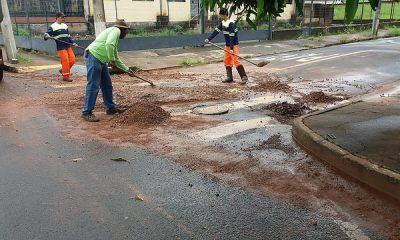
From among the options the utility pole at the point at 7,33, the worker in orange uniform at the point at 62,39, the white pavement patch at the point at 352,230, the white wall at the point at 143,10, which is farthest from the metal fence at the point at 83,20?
the white pavement patch at the point at 352,230

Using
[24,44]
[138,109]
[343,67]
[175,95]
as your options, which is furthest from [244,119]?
[24,44]

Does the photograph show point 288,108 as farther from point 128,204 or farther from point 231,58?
point 128,204

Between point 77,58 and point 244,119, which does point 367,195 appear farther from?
point 77,58

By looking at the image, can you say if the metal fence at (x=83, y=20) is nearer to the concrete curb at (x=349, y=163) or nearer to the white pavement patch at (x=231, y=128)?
the white pavement patch at (x=231, y=128)

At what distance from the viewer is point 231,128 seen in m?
6.43

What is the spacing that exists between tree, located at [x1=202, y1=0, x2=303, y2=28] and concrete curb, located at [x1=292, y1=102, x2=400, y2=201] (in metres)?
1.76

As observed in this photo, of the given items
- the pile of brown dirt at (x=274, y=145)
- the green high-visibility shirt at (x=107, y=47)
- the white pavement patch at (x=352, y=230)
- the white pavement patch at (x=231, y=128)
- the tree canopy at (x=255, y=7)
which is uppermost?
the tree canopy at (x=255, y=7)

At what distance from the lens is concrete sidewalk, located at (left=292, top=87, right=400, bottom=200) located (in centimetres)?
416

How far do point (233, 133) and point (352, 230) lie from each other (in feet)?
9.73

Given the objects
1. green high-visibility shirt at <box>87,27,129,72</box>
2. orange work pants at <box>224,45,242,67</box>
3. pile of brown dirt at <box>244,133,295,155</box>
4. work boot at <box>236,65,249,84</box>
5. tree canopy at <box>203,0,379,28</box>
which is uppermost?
tree canopy at <box>203,0,379,28</box>

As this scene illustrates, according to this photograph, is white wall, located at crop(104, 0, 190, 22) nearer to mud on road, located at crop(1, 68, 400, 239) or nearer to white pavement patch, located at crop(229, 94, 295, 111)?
mud on road, located at crop(1, 68, 400, 239)

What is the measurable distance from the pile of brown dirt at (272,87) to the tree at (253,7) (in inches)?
200

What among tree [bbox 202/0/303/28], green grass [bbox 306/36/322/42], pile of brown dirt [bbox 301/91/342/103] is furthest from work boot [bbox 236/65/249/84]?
green grass [bbox 306/36/322/42]

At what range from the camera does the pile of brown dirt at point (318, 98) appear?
27.2 ft
